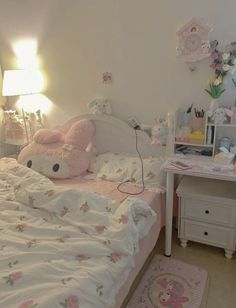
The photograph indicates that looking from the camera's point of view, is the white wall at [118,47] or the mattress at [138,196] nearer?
the mattress at [138,196]

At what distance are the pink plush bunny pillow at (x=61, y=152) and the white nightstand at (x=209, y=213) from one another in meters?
0.90

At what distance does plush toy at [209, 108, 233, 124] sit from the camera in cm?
204

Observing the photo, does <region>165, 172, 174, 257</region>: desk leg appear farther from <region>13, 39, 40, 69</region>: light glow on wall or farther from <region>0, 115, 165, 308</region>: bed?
<region>13, 39, 40, 69</region>: light glow on wall

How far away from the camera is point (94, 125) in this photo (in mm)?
2609

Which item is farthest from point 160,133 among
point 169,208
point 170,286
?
point 170,286

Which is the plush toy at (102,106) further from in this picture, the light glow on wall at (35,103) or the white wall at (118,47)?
the light glow on wall at (35,103)

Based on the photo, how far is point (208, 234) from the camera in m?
2.11

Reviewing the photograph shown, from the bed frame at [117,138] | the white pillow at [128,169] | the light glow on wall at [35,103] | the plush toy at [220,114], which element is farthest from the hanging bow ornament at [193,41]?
the light glow on wall at [35,103]

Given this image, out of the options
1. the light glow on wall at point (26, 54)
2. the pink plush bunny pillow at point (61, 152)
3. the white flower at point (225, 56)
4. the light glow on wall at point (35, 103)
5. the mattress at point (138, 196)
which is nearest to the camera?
the mattress at point (138, 196)

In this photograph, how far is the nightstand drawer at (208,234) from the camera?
80.8 inches

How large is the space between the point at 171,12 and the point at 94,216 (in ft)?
5.41

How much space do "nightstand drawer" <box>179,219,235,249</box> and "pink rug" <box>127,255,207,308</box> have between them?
0.71 feet

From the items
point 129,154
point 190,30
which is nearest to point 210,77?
point 190,30

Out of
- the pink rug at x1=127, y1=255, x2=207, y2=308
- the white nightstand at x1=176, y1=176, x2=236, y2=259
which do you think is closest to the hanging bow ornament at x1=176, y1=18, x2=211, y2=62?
the white nightstand at x1=176, y1=176, x2=236, y2=259
